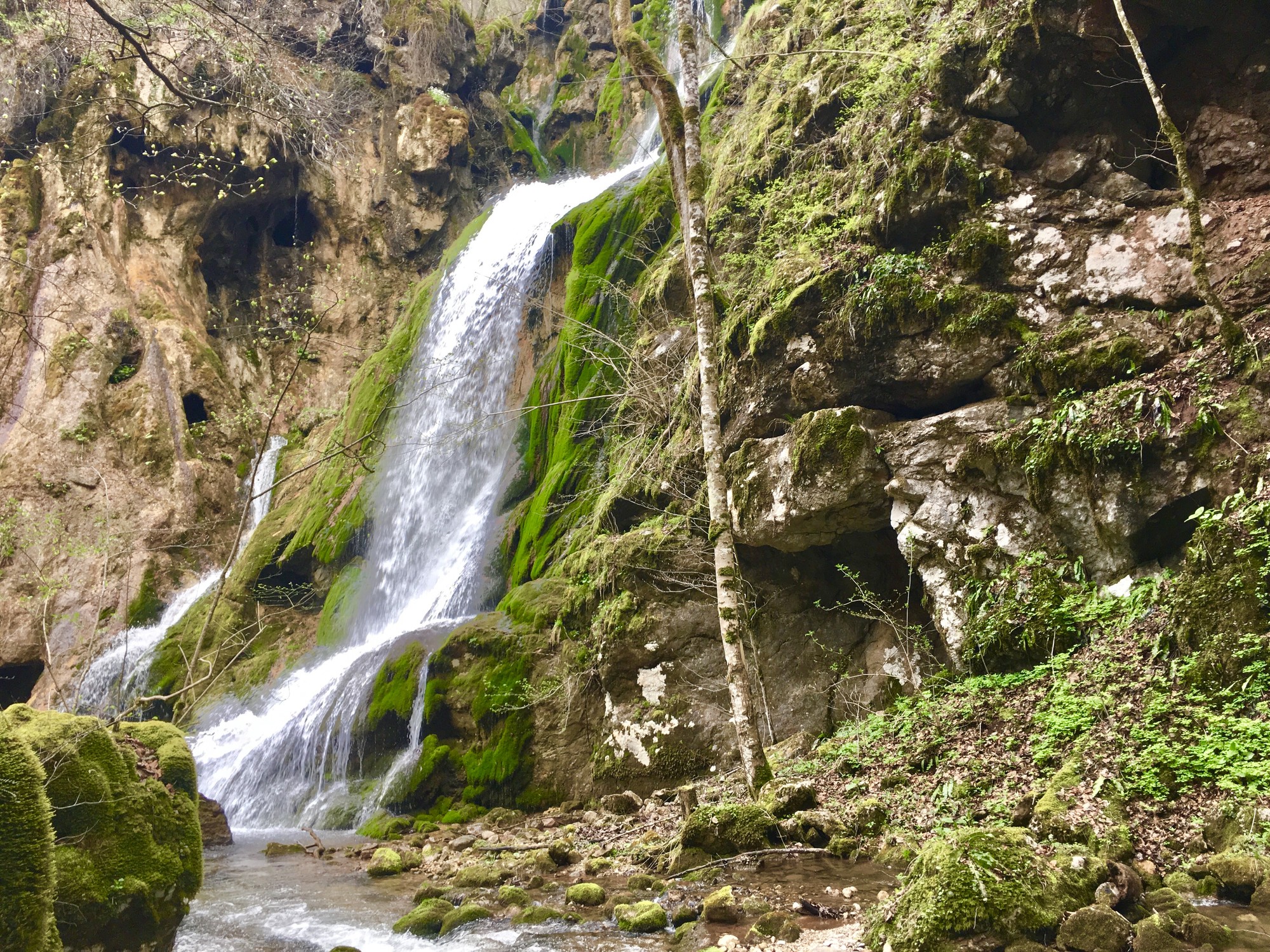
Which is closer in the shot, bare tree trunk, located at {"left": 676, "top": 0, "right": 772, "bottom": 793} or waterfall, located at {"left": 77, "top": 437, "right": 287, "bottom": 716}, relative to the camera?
bare tree trunk, located at {"left": 676, "top": 0, "right": 772, "bottom": 793}

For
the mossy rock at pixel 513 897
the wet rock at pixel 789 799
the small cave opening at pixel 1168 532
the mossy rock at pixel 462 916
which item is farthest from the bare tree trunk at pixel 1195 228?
the mossy rock at pixel 462 916

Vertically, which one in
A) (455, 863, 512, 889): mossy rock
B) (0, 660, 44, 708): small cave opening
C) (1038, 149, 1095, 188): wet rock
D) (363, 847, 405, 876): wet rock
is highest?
(1038, 149, 1095, 188): wet rock

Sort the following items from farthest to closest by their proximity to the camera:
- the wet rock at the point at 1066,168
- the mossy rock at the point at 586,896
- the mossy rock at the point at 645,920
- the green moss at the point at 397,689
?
the green moss at the point at 397,689 → the wet rock at the point at 1066,168 → the mossy rock at the point at 586,896 → the mossy rock at the point at 645,920

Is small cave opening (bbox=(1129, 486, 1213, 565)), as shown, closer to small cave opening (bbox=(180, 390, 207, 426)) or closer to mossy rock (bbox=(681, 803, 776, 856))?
mossy rock (bbox=(681, 803, 776, 856))

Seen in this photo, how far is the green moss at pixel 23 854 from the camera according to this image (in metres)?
3.03

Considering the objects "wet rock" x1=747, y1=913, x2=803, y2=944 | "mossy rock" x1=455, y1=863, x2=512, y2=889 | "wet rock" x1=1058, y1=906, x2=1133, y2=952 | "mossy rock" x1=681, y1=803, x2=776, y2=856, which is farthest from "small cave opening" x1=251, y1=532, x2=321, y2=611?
"wet rock" x1=1058, y1=906, x2=1133, y2=952

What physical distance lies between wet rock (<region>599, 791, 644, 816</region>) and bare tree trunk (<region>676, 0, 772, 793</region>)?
6.64 ft

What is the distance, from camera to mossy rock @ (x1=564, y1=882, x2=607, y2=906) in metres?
5.36

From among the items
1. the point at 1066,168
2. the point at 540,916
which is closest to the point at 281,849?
the point at 540,916

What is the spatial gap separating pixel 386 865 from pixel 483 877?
5.09 ft

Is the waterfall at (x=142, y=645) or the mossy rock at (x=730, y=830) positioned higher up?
the waterfall at (x=142, y=645)

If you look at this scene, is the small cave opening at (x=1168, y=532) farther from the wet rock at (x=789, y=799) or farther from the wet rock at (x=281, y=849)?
the wet rock at (x=281, y=849)

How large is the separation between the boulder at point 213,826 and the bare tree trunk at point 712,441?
723 cm

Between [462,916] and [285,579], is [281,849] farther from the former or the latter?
[285,579]
